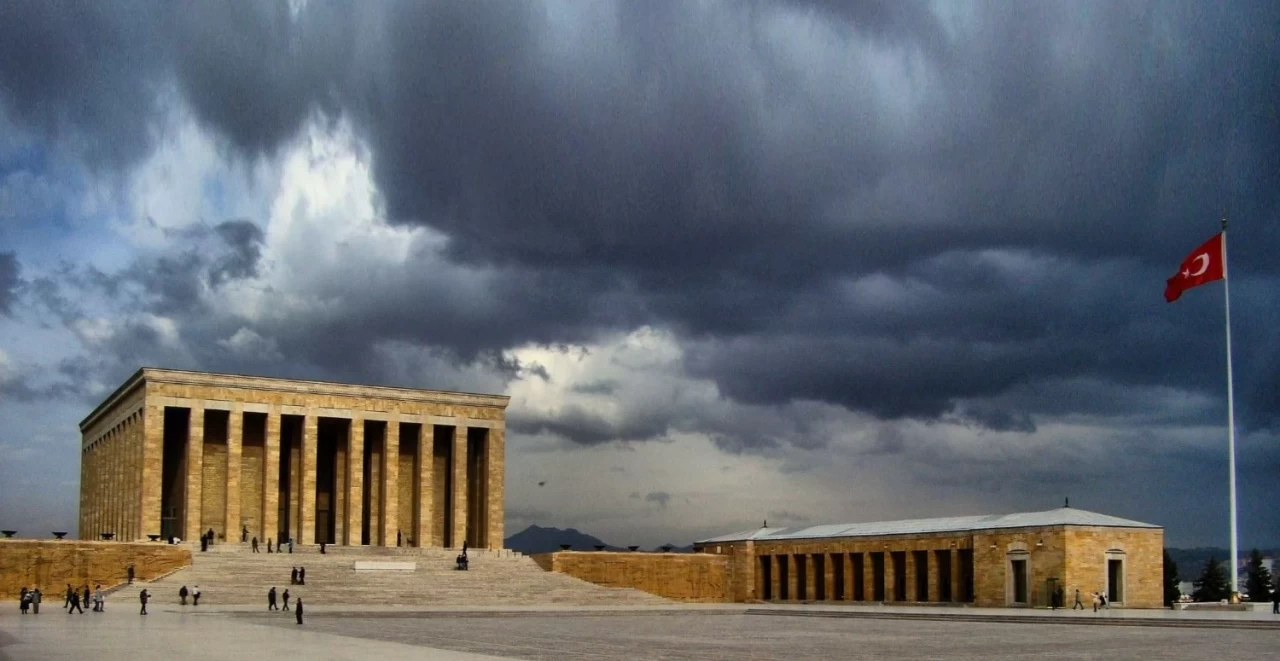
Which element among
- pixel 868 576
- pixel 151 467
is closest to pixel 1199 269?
pixel 868 576

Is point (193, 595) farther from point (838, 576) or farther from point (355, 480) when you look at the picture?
point (838, 576)

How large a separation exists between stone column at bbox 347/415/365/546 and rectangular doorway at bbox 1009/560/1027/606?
97.5 ft

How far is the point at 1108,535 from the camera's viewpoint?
167ft

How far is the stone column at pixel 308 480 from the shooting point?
A: 59969 millimetres

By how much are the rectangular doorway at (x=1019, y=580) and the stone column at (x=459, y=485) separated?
26458 millimetres

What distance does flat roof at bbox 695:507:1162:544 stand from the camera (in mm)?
51938

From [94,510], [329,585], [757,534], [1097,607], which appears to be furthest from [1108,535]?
[94,510]

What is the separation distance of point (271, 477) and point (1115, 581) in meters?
37.1

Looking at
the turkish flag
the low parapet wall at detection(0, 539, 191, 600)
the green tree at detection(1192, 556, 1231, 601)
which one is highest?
the turkish flag

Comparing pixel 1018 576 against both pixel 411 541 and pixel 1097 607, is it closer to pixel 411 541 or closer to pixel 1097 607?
pixel 1097 607

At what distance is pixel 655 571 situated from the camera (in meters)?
62.3

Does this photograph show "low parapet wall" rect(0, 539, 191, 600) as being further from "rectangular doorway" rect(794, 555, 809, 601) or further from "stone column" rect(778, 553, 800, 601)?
"rectangular doorway" rect(794, 555, 809, 601)

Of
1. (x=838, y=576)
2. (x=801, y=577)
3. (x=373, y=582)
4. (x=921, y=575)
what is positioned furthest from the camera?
(x=801, y=577)

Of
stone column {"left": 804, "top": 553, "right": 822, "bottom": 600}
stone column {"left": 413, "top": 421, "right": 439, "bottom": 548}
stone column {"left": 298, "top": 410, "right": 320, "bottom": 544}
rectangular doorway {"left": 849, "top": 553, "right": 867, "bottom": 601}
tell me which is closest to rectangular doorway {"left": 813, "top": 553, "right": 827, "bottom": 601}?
stone column {"left": 804, "top": 553, "right": 822, "bottom": 600}
